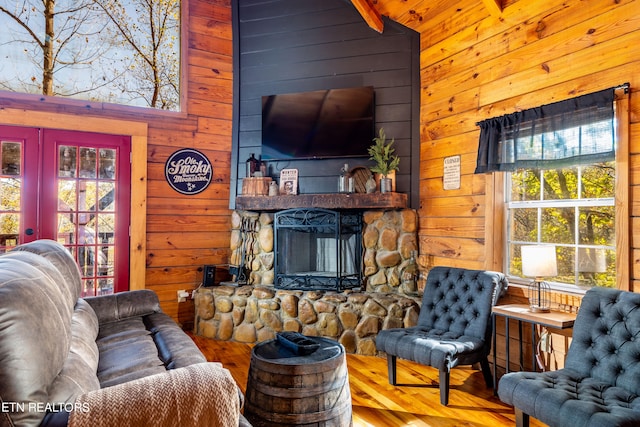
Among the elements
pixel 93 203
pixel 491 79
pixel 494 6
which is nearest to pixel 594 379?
pixel 491 79

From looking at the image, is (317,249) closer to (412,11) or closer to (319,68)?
(319,68)

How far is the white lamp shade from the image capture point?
8.53 feet

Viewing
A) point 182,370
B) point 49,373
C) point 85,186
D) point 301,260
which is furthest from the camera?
point 301,260

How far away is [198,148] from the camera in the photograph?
182 inches

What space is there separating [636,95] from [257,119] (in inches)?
130

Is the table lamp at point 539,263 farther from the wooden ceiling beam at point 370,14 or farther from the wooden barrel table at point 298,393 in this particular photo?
the wooden ceiling beam at point 370,14

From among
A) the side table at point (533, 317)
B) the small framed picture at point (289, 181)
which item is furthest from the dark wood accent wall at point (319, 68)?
the side table at point (533, 317)

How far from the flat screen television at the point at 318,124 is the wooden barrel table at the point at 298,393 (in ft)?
8.70

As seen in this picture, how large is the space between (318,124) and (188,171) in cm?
147

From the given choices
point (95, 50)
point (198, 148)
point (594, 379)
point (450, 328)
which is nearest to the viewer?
point (594, 379)

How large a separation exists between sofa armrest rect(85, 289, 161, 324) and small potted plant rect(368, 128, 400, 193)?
2154 mm

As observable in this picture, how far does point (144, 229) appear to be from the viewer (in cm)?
431

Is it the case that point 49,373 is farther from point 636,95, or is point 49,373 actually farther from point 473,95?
point 473,95

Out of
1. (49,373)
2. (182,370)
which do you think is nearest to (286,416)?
(182,370)
